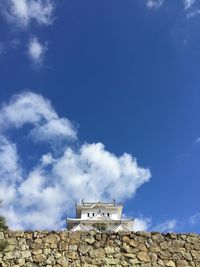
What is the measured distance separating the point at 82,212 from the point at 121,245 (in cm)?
6839

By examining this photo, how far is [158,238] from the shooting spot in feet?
35.2

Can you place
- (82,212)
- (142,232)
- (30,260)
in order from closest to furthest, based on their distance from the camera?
(30,260) → (142,232) → (82,212)

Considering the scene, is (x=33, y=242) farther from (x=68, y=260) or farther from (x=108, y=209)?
(x=108, y=209)

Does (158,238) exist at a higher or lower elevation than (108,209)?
lower

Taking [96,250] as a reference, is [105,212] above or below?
above

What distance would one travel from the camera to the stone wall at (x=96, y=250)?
1017 cm

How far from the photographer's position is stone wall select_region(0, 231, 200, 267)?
1017 centimetres

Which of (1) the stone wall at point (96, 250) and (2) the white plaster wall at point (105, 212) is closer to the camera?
(1) the stone wall at point (96, 250)

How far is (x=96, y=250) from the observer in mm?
10398

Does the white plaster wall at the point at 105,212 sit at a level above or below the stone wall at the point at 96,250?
above

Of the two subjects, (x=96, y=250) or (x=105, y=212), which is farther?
(x=105, y=212)

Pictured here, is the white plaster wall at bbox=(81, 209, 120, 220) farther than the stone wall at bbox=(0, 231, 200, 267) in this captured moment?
Yes

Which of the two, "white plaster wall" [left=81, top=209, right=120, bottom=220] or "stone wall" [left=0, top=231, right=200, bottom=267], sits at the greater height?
"white plaster wall" [left=81, top=209, right=120, bottom=220]

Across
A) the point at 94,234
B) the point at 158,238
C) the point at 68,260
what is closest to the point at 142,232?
the point at 158,238
